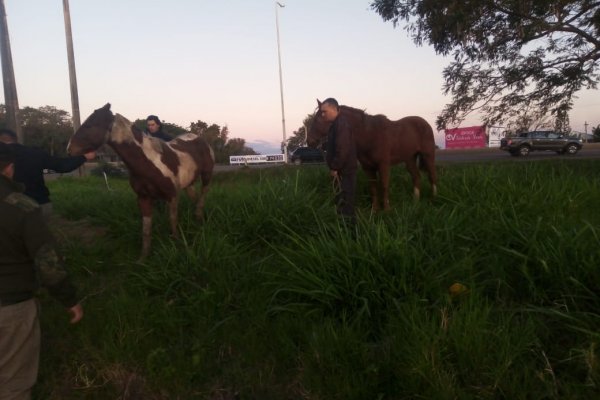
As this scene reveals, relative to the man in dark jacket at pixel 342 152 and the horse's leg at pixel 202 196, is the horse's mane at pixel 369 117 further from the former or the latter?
the horse's leg at pixel 202 196

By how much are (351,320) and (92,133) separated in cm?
329

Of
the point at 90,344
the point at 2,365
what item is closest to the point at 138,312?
the point at 90,344

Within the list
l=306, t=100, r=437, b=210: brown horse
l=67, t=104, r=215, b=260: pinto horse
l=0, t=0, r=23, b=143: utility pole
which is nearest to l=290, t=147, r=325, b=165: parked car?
l=0, t=0, r=23, b=143: utility pole

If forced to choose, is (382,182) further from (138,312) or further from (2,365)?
(2,365)

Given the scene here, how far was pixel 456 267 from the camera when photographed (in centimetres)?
345

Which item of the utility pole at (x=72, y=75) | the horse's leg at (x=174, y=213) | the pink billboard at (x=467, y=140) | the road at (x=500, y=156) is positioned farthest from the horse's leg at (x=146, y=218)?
the pink billboard at (x=467, y=140)

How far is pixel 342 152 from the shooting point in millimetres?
5043

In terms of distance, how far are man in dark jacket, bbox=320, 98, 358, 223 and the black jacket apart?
279 cm

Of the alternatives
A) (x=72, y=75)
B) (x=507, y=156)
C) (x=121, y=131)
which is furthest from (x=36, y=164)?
(x=507, y=156)

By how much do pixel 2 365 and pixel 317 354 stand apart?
1.93 metres

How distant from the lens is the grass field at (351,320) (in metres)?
2.58

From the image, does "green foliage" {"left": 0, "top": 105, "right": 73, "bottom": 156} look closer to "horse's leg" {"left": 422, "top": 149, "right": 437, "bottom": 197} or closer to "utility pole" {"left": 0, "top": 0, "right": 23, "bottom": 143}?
"utility pole" {"left": 0, "top": 0, "right": 23, "bottom": 143}

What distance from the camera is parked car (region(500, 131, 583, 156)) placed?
2816 cm

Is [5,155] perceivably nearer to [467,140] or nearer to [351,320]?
[351,320]
